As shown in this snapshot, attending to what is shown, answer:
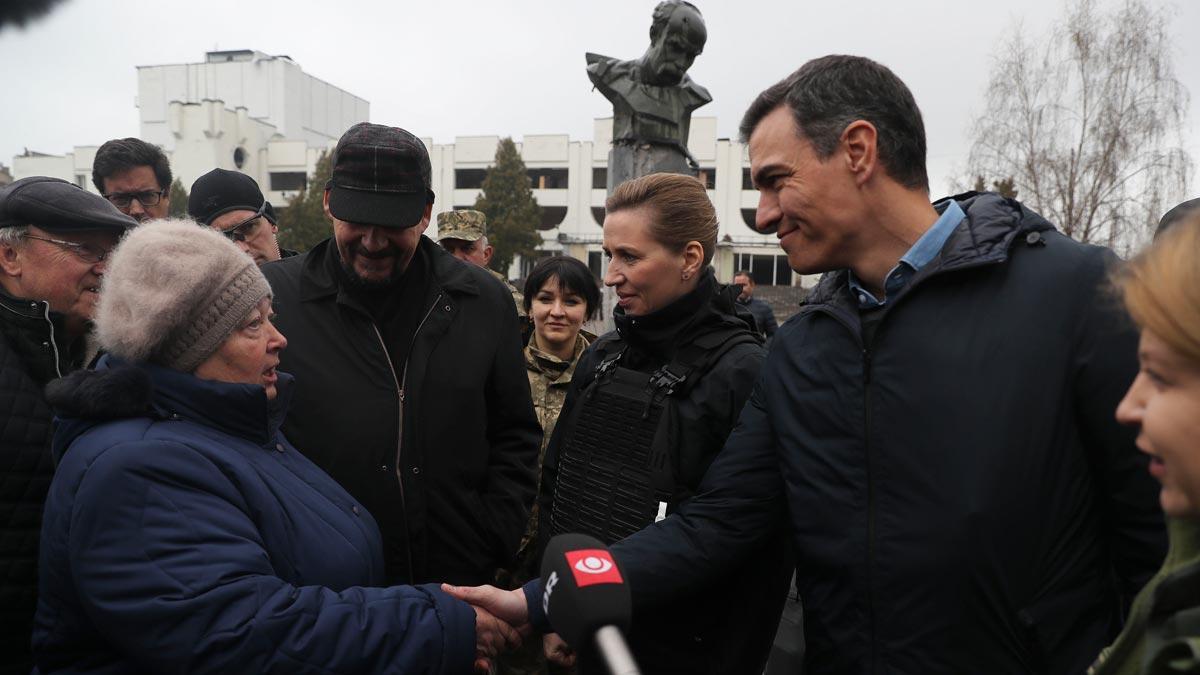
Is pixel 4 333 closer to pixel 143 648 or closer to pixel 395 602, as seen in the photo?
pixel 143 648

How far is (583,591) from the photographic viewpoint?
1.36 metres

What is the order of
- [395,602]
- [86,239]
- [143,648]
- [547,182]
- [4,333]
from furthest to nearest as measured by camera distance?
1. [547,182]
2. [86,239]
3. [4,333]
4. [395,602]
5. [143,648]

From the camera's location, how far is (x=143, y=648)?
1619 mm

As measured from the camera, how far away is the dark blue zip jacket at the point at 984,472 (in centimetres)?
166

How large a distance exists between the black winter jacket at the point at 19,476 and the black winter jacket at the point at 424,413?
67 cm

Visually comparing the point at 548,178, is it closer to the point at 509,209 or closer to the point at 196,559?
the point at 509,209

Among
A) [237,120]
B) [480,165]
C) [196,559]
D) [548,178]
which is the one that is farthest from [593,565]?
[237,120]

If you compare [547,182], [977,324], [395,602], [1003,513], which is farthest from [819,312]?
[547,182]

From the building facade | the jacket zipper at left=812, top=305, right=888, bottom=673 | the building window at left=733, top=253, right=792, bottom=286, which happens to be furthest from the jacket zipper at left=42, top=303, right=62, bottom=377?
the building window at left=733, top=253, right=792, bottom=286

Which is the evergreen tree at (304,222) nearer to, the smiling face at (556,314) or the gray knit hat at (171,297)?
the smiling face at (556,314)

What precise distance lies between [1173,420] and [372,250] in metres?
2.32

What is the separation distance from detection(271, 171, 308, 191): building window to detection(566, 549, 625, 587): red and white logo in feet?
175

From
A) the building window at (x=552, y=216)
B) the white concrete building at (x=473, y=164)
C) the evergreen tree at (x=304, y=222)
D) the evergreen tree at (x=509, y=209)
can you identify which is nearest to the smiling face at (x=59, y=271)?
the evergreen tree at (x=509, y=209)

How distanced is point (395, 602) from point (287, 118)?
202 feet
